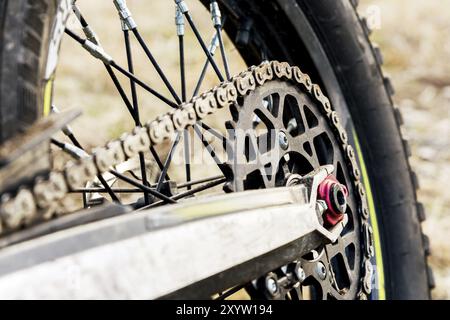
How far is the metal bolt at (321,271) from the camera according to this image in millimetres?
1212

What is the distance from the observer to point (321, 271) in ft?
3.99

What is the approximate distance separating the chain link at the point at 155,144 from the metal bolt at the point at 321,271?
0.16 metres

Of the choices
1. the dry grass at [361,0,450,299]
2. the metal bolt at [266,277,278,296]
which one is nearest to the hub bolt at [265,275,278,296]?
the metal bolt at [266,277,278,296]

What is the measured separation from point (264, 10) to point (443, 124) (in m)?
1.79

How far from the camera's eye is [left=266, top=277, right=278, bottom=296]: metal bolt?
1.07 m

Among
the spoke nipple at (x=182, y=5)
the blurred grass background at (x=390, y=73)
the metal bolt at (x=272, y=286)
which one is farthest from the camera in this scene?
the blurred grass background at (x=390, y=73)

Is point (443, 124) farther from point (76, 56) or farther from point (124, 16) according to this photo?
point (124, 16)

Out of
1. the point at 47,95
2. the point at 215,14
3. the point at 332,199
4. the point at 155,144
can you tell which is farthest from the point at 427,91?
the point at 47,95

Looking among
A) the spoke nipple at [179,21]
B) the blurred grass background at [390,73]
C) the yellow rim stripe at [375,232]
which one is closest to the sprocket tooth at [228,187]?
the spoke nipple at [179,21]

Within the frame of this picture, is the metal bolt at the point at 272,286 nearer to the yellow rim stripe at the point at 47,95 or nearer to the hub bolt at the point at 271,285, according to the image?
the hub bolt at the point at 271,285

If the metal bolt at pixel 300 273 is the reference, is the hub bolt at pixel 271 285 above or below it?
below

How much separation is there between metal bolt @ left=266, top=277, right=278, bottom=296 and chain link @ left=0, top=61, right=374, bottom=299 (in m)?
0.25

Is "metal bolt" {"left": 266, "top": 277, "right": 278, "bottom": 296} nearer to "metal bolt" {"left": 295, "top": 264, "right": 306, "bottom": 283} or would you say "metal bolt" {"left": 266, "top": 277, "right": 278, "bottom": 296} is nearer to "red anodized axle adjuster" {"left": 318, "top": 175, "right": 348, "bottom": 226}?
"metal bolt" {"left": 295, "top": 264, "right": 306, "bottom": 283}

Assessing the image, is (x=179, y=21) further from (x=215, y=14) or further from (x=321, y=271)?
(x=321, y=271)
